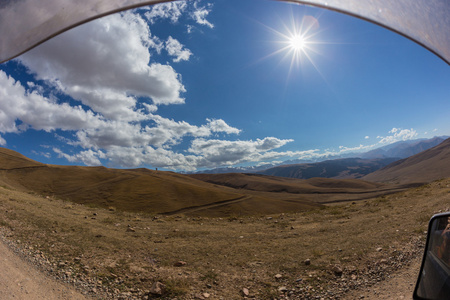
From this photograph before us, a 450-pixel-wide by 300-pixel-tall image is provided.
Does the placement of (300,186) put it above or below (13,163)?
below

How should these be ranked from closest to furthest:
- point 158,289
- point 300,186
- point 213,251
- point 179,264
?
point 158,289 < point 179,264 < point 213,251 < point 300,186

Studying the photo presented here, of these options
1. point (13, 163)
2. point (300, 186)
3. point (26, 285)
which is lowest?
point (300, 186)

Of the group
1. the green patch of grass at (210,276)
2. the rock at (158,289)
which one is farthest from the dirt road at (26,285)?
the green patch of grass at (210,276)

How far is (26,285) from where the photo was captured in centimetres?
477

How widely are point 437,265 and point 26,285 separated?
7625 millimetres

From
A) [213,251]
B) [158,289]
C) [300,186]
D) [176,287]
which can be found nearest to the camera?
[158,289]

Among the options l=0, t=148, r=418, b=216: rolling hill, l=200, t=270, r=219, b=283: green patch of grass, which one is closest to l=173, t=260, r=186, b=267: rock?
l=200, t=270, r=219, b=283: green patch of grass

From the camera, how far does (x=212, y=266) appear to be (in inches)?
275

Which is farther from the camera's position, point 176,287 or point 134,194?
point 134,194

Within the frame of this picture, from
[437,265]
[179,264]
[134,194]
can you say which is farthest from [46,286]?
[134,194]

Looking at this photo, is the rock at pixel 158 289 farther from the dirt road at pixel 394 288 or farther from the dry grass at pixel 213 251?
the dirt road at pixel 394 288

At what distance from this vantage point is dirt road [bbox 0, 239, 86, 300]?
441cm

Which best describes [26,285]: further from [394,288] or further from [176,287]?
[394,288]

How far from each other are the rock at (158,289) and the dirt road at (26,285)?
5.07 feet
